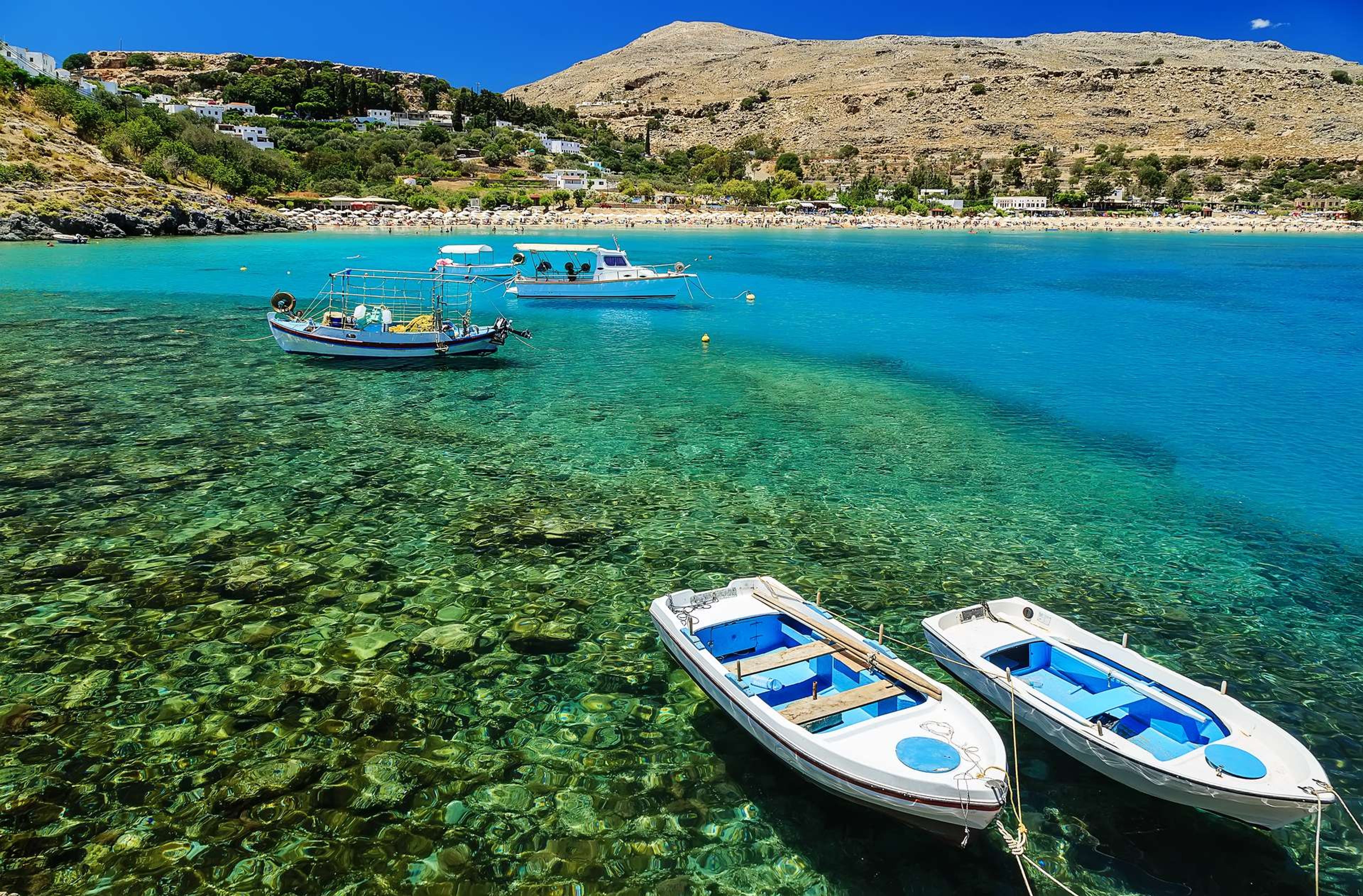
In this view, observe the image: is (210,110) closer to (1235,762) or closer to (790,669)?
(790,669)

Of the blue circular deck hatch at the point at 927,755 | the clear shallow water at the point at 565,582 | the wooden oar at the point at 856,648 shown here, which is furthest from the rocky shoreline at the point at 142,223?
the blue circular deck hatch at the point at 927,755

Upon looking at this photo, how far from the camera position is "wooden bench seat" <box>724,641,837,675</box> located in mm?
9086

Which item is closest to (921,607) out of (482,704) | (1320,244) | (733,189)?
(482,704)

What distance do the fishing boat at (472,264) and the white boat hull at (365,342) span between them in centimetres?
949

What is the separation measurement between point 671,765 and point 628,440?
507 inches

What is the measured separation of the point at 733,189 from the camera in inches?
6649

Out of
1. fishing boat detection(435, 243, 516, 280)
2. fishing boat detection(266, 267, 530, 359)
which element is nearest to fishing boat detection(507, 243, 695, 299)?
fishing boat detection(435, 243, 516, 280)

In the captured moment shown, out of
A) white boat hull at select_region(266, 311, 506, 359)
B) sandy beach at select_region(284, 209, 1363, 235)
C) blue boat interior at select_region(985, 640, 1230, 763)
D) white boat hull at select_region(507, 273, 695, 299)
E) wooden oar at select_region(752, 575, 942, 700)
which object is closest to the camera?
blue boat interior at select_region(985, 640, 1230, 763)

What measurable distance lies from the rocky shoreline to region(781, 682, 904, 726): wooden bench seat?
92.3 m

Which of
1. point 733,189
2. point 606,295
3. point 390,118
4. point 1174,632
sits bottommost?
point 1174,632

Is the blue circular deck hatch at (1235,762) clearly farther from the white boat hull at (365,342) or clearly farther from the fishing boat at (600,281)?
the fishing boat at (600,281)

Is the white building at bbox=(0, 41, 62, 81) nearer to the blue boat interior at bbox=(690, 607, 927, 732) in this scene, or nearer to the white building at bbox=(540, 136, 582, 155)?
the white building at bbox=(540, 136, 582, 155)

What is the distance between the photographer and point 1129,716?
8656mm

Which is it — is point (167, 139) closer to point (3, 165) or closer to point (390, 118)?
point (3, 165)
